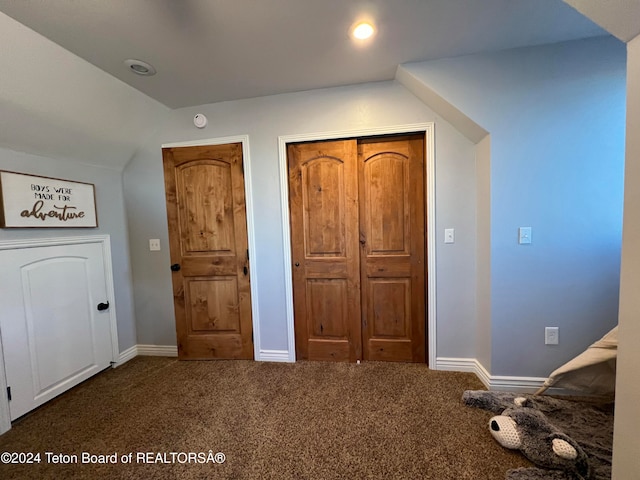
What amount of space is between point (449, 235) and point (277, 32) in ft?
6.06

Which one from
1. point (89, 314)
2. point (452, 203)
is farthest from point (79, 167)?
point (452, 203)

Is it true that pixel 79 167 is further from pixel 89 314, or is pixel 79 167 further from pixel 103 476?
pixel 103 476

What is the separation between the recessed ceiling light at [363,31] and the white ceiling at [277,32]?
49 millimetres

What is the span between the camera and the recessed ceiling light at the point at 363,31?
148 centimetres

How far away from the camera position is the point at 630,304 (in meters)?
0.85

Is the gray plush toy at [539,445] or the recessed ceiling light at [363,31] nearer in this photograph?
the gray plush toy at [539,445]

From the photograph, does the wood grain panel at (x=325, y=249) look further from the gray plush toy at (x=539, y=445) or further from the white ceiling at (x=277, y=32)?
the gray plush toy at (x=539, y=445)

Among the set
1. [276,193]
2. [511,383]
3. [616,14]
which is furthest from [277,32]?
[511,383]

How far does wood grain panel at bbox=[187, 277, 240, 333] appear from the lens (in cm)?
244

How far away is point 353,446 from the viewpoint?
145 centimetres

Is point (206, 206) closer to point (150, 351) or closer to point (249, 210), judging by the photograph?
point (249, 210)

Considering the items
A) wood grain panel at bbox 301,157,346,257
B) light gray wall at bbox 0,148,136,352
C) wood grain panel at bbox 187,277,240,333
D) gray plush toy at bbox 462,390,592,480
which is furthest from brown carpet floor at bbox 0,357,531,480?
wood grain panel at bbox 301,157,346,257

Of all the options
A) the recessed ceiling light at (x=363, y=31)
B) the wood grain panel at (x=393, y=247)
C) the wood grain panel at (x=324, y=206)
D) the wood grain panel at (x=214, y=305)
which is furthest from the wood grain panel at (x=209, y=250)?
the recessed ceiling light at (x=363, y=31)

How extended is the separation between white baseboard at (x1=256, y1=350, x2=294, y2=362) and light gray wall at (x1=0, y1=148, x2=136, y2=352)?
1359mm
